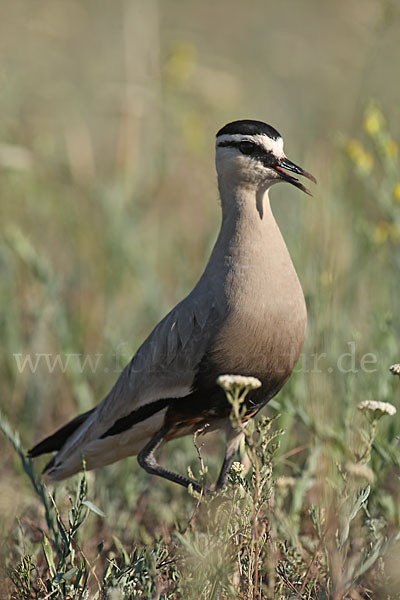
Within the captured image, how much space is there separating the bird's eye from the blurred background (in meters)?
0.60

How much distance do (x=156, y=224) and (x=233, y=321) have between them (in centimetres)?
315

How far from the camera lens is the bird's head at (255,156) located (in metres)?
2.82

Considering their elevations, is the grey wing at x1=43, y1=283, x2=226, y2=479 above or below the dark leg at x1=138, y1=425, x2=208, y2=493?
above

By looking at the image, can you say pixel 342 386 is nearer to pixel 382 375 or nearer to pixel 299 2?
pixel 382 375

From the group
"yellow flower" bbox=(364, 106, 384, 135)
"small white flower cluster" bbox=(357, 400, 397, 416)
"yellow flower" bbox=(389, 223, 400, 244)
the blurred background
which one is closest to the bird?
the blurred background

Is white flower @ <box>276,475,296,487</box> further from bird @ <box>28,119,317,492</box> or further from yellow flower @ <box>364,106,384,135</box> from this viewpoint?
yellow flower @ <box>364,106,384,135</box>

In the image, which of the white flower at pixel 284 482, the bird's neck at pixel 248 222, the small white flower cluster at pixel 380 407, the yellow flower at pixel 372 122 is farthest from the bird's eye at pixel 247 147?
the white flower at pixel 284 482

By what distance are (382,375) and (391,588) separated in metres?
1.23

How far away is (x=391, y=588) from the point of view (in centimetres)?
230

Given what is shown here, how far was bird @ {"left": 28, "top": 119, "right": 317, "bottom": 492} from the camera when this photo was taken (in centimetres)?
278

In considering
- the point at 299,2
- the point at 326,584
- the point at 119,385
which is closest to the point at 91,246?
the point at 119,385

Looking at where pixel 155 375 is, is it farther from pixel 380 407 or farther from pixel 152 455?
pixel 380 407

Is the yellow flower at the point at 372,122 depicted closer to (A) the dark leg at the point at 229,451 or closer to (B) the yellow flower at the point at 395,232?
(B) the yellow flower at the point at 395,232

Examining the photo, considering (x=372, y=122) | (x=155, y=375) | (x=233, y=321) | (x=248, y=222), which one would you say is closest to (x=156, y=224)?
(x=372, y=122)
